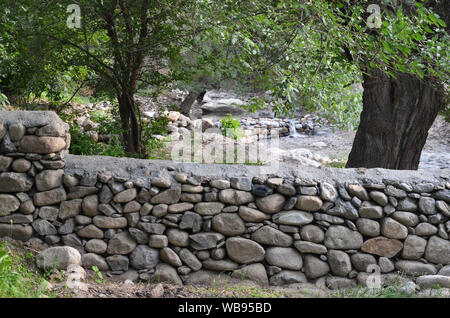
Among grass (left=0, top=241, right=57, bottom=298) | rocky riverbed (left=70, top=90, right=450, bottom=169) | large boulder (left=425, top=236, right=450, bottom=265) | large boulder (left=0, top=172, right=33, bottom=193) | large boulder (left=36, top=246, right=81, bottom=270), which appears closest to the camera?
grass (left=0, top=241, right=57, bottom=298)

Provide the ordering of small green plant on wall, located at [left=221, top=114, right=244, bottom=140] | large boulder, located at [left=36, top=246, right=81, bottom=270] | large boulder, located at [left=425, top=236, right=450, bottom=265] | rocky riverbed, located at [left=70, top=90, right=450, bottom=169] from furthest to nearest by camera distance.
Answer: small green plant on wall, located at [left=221, top=114, right=244, bottom=140] < rocky riverbed, located at [left=70, top=90, right=450, bottom=169] < large boulder, located at [left=425, top=236, right=450, bottom=265] < large boulder, located at [left=36, top=246, right=81, bottom=270]

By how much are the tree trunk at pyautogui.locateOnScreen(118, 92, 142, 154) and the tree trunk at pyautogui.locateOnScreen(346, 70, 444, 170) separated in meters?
2.92

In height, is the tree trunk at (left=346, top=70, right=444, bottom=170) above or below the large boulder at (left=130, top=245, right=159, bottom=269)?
above

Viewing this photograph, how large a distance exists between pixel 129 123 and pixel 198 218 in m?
2.52

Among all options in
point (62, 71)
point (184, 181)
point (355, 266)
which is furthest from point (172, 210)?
point (62, 71)

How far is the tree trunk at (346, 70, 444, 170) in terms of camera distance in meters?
5.81

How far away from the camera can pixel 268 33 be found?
4.81 metres

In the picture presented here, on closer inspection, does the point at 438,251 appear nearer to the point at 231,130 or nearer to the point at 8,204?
the point at 8,204

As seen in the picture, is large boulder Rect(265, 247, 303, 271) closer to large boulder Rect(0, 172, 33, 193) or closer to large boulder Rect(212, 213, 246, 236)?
large boulder Rect(212, 213, 246, 236)

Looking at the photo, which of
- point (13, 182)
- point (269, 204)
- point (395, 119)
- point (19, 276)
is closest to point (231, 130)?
point (395, 119)

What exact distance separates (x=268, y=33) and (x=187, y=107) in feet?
27.8

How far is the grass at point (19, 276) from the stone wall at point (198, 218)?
0.23 meters

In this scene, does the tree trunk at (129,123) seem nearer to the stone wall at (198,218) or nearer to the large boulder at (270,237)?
the stone wall at (198,218)

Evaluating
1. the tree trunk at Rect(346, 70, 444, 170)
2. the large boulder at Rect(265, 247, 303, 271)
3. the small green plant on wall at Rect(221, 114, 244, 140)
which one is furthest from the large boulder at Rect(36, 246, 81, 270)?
the small green plant on wall at Rect(221, 114, 244, 140)
